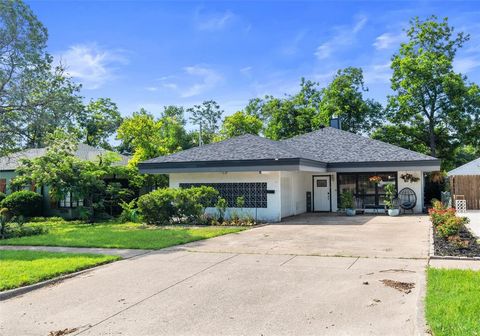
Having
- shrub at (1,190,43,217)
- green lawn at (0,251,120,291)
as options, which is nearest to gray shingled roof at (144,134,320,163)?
shrub at (1,190,43,217)

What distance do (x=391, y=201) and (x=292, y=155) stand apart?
622 centimetres

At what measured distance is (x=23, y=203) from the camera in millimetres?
23688

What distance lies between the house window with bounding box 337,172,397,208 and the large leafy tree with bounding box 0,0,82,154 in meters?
14.0

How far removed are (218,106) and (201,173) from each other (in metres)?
42.6

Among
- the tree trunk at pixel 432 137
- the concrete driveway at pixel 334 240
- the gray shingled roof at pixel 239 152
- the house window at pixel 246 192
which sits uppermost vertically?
the tree trunk at pixel 432 137

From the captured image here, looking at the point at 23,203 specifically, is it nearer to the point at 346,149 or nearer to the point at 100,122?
the point at 346,149

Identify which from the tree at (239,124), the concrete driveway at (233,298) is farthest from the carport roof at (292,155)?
the tree at (239,124)

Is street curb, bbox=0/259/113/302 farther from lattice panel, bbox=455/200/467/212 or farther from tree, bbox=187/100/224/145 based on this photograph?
tree, bbox=187/100/224/145

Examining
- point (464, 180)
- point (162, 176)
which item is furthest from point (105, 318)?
point (464, 180)

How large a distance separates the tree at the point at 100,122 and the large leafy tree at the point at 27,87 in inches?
962

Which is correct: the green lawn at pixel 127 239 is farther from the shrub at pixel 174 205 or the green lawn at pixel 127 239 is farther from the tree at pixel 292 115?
the tree at pixel 292 115

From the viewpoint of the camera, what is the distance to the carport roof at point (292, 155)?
739 inches

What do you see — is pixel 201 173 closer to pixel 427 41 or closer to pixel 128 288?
pixel 128 288

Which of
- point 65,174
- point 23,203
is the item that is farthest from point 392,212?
point 23,203
